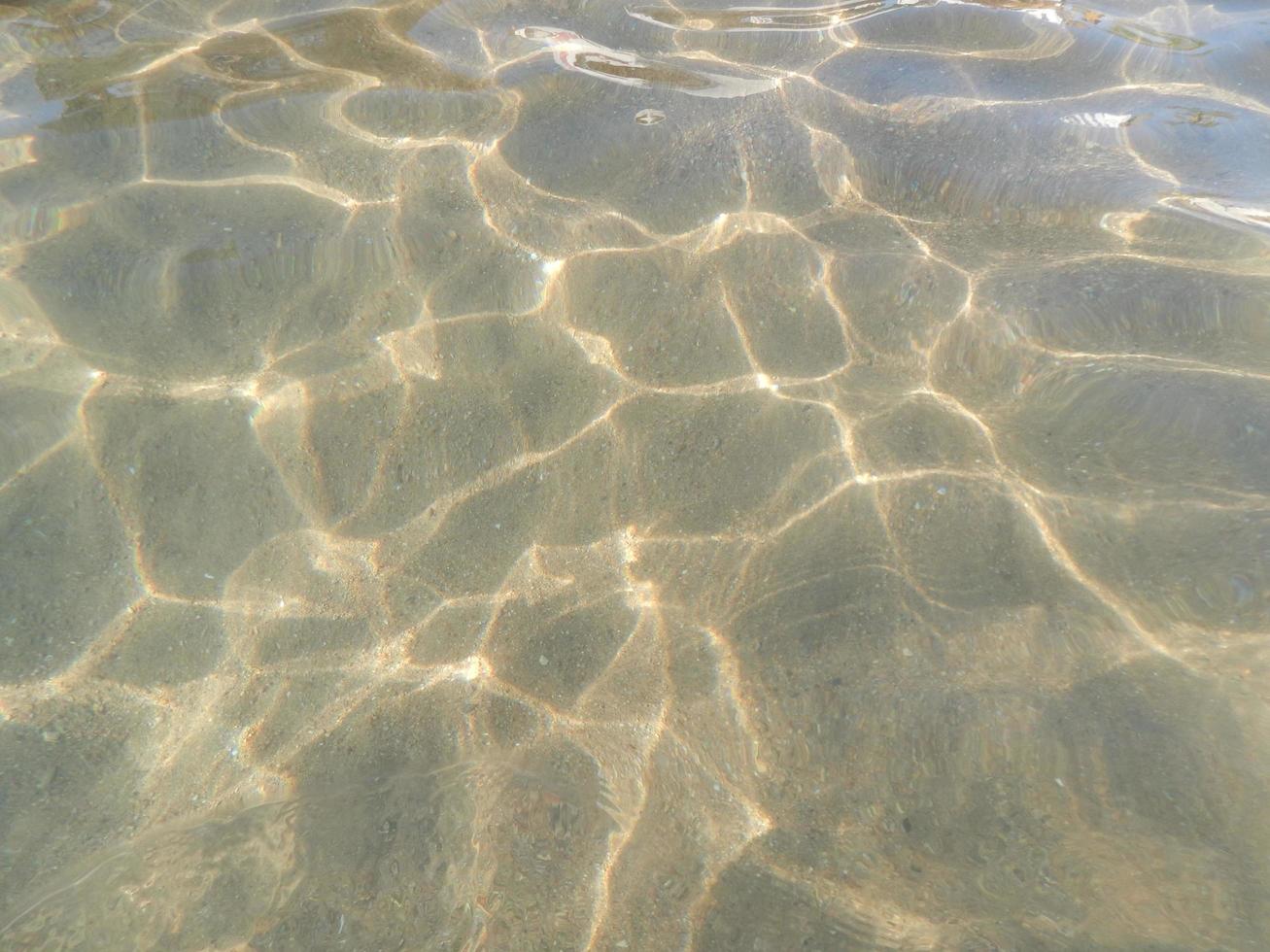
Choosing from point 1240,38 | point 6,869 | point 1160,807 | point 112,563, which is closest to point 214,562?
point 112,563

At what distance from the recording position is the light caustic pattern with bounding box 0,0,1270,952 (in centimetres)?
186

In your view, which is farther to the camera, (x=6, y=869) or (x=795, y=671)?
(x=795, y=671)

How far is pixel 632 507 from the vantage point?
2.61 meters

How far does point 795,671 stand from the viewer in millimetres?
2229

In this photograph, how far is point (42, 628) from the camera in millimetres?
2334

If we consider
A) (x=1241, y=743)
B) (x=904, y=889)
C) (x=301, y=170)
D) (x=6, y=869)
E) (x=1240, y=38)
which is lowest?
(x=6, y=869)

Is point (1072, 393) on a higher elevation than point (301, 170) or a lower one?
lower

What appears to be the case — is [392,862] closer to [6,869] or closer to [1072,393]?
[6,869]

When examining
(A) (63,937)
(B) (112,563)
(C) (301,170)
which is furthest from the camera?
(C) (301,170)

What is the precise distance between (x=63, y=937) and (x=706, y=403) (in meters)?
2.21

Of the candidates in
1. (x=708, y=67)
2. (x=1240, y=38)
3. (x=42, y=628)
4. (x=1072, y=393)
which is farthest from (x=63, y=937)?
(x=1240, y=38)

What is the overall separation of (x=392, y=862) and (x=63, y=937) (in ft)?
2.26

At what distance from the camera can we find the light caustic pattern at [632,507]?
186cm

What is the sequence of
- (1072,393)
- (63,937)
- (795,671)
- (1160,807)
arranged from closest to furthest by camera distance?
1. (63,937)
2. (1160,807)
3. (795,671)
4. (1072,393)
